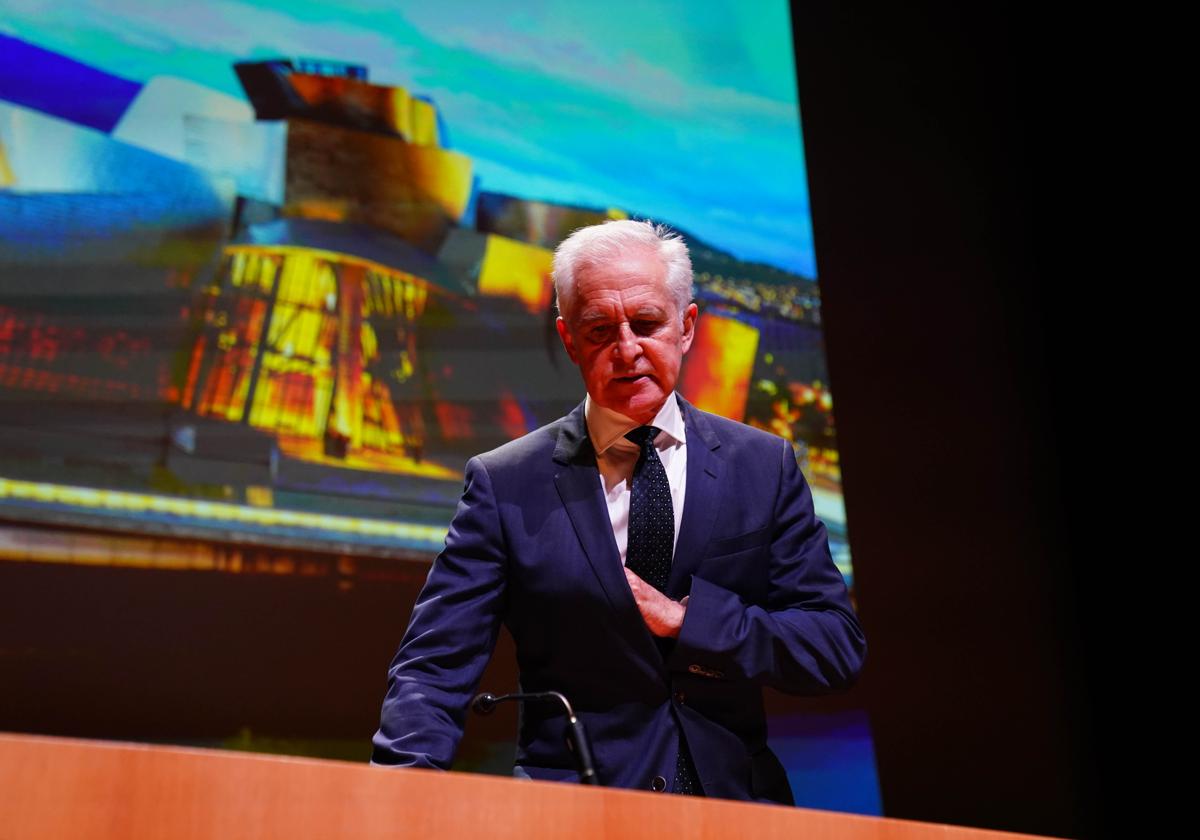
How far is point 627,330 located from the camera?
1655 millimetres

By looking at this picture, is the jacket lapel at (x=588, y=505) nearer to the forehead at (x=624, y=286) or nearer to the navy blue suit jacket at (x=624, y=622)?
the navy blue suit jacket at (x=624, y=622)

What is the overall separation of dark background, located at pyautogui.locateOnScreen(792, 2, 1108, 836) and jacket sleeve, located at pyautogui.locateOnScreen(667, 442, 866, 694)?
1618mm

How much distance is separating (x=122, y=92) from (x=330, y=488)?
110 cm

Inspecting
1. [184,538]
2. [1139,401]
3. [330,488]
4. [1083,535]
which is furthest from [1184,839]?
[184,538]

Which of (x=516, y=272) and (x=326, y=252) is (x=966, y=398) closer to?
(x=516, y=272)

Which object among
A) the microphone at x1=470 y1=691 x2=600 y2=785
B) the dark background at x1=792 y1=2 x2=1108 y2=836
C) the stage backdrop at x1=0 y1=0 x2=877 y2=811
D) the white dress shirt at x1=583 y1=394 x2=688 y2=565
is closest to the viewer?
the microphone at x1=470 y1=691 x2=600 y2=785

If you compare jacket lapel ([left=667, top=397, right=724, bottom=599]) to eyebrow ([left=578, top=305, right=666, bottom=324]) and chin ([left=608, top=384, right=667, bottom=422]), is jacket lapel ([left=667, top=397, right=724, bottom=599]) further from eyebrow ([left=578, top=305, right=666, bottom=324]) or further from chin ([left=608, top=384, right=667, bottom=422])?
eyebrow ([left=578, top=305, right=666, bottom=324])

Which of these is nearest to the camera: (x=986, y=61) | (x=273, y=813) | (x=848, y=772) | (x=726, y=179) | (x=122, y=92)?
(x=273, y=813)

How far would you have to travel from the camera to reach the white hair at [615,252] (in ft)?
5.52

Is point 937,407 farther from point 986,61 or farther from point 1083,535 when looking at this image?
point 986,61

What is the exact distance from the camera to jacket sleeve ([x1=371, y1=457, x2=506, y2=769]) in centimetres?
147

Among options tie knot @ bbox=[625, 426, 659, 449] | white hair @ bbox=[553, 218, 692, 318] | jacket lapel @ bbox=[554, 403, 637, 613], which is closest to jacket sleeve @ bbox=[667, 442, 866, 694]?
jacket lapel @ bbox=[554, 403, 637, 613]

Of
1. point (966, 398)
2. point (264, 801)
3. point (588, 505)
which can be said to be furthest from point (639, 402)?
point (966, 398)

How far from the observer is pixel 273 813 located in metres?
0.82
